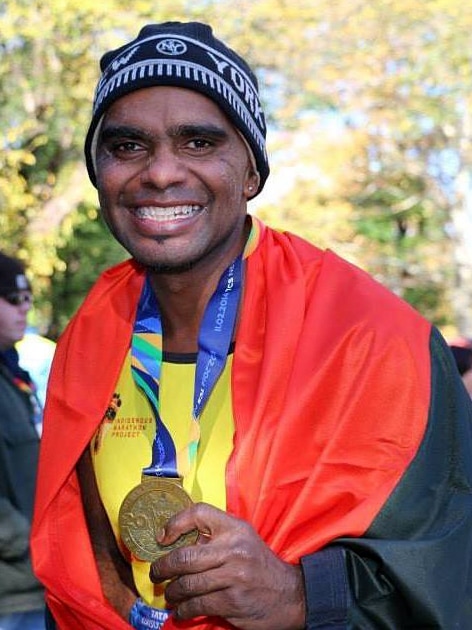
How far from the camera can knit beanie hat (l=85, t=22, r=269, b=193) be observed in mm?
2000

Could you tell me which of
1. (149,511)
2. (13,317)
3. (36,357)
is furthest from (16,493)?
(36,357)

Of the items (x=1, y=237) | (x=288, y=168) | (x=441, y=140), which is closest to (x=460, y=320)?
(x=441, y=140)

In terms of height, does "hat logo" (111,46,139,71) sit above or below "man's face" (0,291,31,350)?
above

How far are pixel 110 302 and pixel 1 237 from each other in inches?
505

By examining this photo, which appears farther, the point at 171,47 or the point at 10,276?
the point at 10,276

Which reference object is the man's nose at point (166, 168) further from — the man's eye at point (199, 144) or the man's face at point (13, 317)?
the man's face at point (13, 317)

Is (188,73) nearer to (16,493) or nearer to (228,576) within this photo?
(228,576)

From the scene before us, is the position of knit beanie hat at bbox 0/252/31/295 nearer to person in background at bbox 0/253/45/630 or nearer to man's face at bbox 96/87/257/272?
person in background at bbox 0/253/45/630

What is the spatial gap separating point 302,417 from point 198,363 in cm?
32

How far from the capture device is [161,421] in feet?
6.91

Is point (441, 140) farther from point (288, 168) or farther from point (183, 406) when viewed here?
point (183, 406)

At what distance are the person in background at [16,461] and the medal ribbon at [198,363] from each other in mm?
1478

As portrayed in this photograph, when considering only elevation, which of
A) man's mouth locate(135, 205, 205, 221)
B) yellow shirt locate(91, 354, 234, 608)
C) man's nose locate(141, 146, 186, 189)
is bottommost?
yellow shirt locate(91, 354, 234, 608)

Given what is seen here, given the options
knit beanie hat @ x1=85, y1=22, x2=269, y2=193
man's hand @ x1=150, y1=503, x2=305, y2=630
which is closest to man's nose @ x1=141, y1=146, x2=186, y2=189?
knit beanie hat @ x1=85, y1=22, x2=269, y2=193
